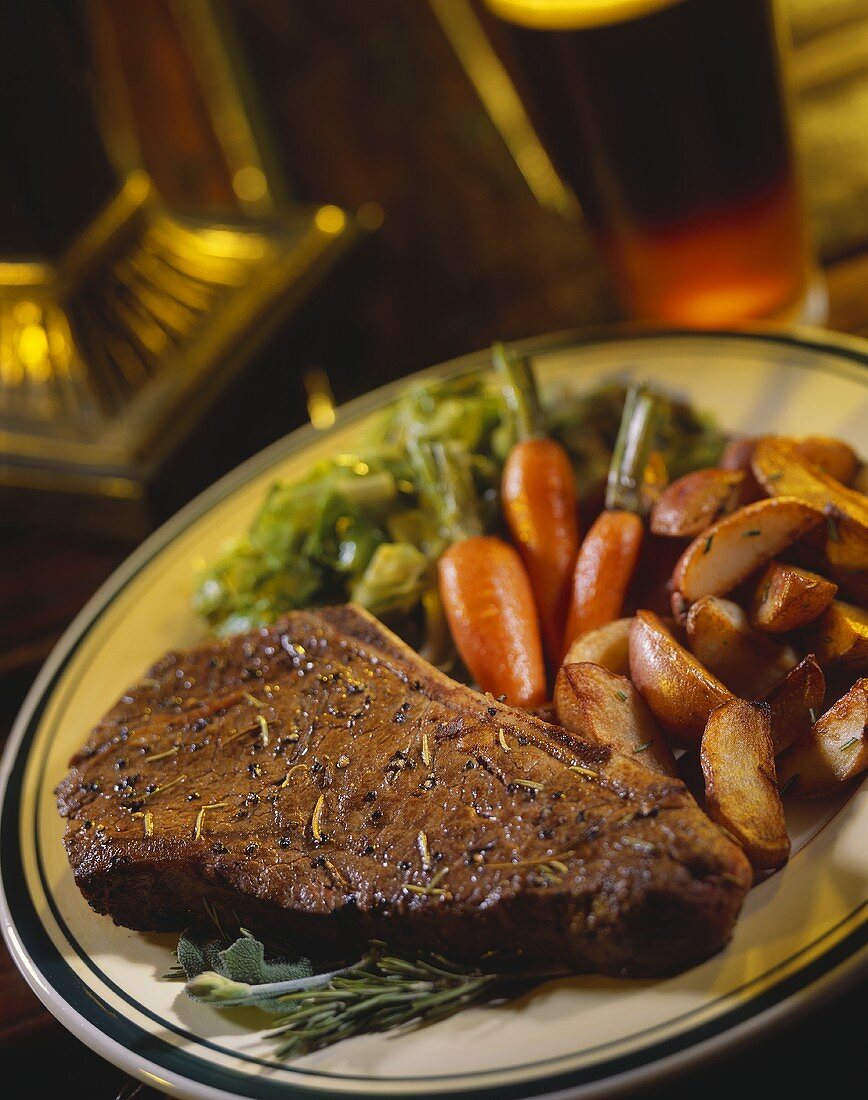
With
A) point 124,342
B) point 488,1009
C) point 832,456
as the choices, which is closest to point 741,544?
point 832,456

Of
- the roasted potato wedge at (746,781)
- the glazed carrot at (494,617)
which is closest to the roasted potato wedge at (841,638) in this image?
the roasted potato wedge at (746,781)

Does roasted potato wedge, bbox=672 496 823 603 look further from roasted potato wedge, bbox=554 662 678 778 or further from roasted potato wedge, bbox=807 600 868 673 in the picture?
roasted potato wedge, bbox=554 662 678 778

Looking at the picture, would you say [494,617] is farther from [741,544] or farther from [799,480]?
[799,480]

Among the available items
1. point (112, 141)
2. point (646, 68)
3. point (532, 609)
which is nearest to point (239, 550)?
point (532, 609)

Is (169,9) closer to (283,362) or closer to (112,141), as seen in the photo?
(112,141)

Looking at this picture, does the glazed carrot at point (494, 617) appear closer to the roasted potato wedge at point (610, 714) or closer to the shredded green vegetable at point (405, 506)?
the shredded green vegetable at point (405, 506)

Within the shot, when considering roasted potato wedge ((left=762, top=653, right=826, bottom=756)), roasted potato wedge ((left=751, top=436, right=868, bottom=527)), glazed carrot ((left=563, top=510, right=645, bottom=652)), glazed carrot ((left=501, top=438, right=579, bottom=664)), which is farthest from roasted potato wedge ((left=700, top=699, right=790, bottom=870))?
glazed carrot ((left=501, top=438, right=579, bottom=664))
